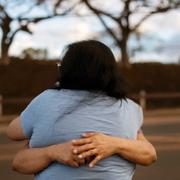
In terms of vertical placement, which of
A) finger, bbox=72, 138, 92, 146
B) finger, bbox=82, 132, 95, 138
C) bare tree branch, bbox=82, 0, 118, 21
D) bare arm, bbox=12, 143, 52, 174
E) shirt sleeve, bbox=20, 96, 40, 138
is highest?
shirt sleeve, bbox=20, 96, 40, 138

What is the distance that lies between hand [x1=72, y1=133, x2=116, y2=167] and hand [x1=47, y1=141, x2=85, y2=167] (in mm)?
20

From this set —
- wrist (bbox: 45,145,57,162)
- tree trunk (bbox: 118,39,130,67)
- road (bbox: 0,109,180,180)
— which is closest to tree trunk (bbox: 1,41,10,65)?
tree trunk (bbox: 118,39,130,67)

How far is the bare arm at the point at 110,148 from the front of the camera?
292 cm

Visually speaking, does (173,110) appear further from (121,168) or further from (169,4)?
(121,168)

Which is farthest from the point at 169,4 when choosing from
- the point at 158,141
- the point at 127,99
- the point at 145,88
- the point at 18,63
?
the point at 127,99

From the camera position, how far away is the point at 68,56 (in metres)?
3.04

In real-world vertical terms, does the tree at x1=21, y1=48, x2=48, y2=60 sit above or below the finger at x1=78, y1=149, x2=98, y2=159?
below

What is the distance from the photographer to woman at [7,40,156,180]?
A: 116 inches

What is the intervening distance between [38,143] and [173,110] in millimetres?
25765

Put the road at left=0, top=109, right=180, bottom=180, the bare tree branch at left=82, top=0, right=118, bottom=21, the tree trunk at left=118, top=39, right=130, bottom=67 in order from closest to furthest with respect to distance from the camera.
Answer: the road at left=0, top=109, right=180, bottom=180 → the bare tree branch at left=82, top=0, right=118, bottom=21 → the tree trunk at left=118, top=39, right=130, bottom=67

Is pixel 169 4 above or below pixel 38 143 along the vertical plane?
below

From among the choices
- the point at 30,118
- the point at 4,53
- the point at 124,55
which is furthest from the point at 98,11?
the point at 30,118

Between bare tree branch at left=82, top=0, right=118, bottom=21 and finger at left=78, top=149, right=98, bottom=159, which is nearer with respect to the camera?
finger at left=78, top=149, right=98, bottom=159

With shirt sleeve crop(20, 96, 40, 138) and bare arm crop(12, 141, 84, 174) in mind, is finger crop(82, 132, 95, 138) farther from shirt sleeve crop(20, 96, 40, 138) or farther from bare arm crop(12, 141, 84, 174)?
shirt sleeve crop(20, 96, 40, 138)
